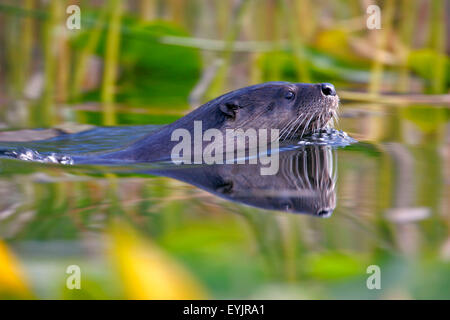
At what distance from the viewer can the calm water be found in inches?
54.0

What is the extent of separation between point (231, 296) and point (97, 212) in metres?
0.88

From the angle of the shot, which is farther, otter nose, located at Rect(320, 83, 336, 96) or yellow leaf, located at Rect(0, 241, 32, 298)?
otter nose, located at Rect(320, 83, 336, 96)

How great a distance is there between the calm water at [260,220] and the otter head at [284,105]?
20cm

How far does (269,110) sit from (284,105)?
0.07m

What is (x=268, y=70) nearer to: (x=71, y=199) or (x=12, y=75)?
(x=12, y=75)

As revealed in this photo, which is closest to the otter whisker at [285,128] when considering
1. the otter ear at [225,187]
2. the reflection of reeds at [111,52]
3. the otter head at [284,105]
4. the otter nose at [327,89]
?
the otter head at [284,105]

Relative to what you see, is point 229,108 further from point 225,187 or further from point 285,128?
point 225,187

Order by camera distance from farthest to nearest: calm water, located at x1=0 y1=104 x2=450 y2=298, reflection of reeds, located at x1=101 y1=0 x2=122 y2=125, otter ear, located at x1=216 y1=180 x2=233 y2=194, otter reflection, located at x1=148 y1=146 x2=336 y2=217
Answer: reflection of reeds, located at x1=101 y1=0 x2=122 y2=125, otter ear, located at x1=216 y1=180 x2=233 y2=194, otter reflection, located at x1=148 y1=146 x2=336 y2=217, calm water, located at x1=0 y1=104 x2=450 y2=298

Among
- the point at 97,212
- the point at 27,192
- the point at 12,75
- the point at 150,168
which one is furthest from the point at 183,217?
the point at 12,75

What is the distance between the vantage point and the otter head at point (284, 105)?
3.31m

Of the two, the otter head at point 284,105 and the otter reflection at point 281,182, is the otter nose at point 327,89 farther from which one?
the otter reflection at point 281,182

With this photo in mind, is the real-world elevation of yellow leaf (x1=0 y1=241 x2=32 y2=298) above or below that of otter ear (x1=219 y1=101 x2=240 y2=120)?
below

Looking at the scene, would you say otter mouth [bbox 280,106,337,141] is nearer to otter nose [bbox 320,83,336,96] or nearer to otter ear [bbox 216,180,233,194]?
otter nose [bbox 320,83,336,96]

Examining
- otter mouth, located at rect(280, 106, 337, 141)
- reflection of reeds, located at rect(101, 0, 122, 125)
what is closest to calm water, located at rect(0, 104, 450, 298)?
otter mouth, located at rect(280, 106, 337, 141)
